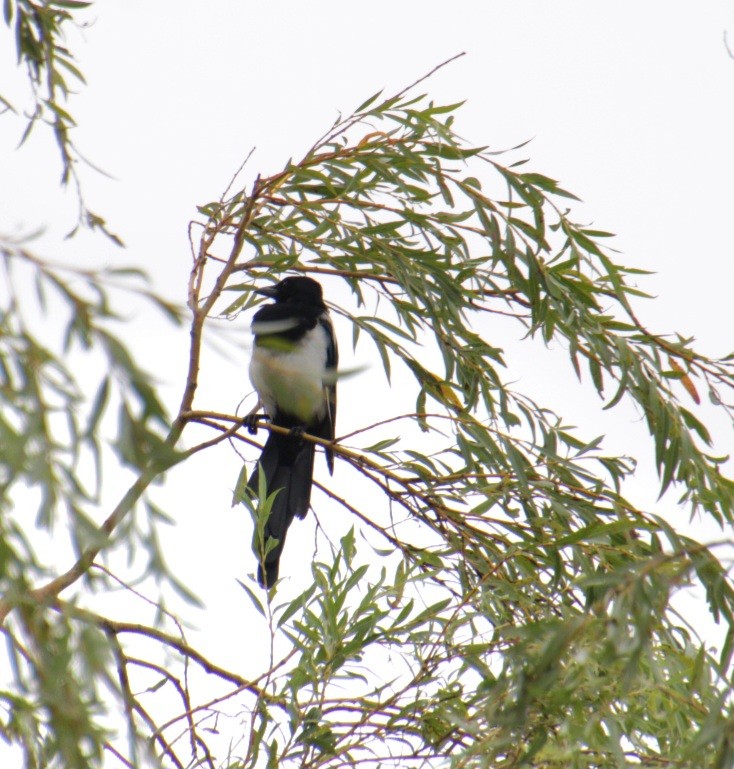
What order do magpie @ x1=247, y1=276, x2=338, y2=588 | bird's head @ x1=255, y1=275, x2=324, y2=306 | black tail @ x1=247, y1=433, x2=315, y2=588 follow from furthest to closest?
bird's head @ x1=255, y1=275, x2=324, y2=306 < magpie @ x1=247, y1=276, x2=338, y2=588 < black tail @ x1=247, y1=433, x2=315, y2=588

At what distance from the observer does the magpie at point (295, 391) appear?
3.66 meters

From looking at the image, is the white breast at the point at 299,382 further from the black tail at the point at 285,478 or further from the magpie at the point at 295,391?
the black tail at the point at 285,478

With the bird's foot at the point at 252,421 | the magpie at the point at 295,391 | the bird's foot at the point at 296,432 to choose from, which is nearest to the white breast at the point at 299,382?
the magpie at the point at 295,391

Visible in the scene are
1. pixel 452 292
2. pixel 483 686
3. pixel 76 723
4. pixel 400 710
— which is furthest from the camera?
pixel 452 292

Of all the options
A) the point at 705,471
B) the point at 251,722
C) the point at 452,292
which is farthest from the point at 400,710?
the point at 452,292

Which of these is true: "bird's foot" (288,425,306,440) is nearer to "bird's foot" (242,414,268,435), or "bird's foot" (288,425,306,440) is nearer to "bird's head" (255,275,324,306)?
"bird's foot" (242,414,268,435)

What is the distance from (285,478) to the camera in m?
3.78

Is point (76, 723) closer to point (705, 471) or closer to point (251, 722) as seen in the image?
point (251, 722)

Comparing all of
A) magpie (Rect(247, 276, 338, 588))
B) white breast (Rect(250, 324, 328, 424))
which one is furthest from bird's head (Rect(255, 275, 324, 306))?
white breast (Rect(250, 324, 328, 424))

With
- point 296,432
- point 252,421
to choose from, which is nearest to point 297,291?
point 252,421

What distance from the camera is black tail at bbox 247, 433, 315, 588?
350 cm

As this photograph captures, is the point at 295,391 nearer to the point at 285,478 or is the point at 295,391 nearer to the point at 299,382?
the point at 299,382

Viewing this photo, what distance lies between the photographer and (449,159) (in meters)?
2.66

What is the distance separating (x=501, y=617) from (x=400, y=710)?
Answer: 0.83 feet
